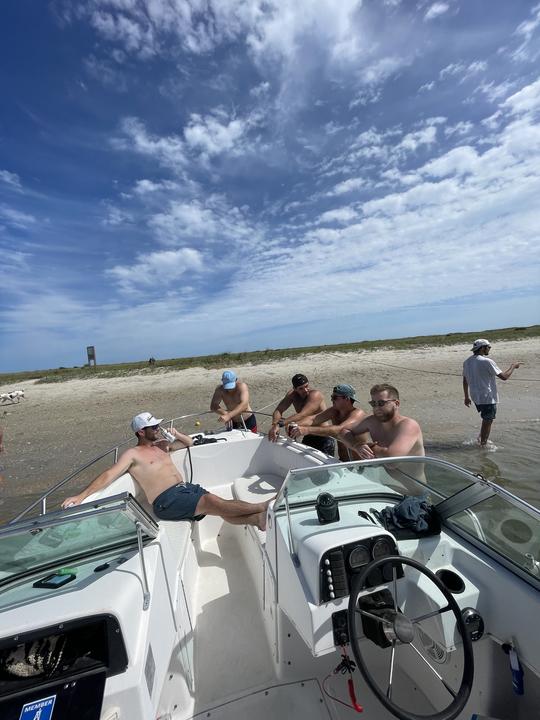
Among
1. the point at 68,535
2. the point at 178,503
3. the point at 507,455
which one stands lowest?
the point at 507,455

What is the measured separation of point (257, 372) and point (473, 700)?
18829mm

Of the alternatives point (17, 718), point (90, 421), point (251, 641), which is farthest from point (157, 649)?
point (90, 421)

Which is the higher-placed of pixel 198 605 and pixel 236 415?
pixel 236 415

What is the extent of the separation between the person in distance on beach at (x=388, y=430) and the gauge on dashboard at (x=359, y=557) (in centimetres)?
161

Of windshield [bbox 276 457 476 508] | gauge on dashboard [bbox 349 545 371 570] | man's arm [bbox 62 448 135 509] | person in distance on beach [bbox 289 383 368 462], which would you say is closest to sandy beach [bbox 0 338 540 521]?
person in distance on beach [bbox 289 383 368 462]

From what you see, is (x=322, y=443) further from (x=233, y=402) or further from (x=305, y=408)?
(x=233, y=402)

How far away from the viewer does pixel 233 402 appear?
671 centimetres

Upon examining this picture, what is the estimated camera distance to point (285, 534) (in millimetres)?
2234

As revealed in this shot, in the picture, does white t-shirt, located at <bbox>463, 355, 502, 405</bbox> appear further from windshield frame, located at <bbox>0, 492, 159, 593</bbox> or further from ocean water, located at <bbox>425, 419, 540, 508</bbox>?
windshield frame, located at <bbox>0, 492, 159, 593</bbox>

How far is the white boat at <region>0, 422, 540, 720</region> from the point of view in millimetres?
1620

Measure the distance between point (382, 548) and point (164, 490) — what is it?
2.29 meters

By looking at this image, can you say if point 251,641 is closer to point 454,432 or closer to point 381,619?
point 381,619

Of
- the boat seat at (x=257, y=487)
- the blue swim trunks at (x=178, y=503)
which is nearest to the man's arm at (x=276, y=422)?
the boat seat at (x=257, y=487)

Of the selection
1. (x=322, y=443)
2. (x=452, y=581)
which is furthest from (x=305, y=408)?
(x=452, y=581)
